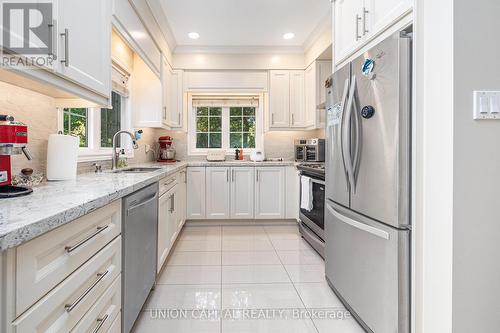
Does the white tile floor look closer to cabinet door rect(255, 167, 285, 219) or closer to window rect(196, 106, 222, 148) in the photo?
A: cabinet door rect(255, 167, 285, 219)

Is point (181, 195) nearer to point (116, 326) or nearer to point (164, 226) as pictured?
point (164, 226)

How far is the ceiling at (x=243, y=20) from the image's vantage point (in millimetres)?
2891

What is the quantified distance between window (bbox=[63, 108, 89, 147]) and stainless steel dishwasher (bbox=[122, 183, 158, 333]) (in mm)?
851

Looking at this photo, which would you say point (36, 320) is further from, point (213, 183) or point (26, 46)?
point (213, 183)

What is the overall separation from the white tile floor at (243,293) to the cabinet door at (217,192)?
726mm

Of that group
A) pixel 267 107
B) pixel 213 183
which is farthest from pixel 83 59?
pixel 267 107

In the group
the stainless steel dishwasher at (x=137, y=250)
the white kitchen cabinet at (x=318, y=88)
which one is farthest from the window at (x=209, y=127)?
the stainless steel dishwasher at (x=137, y=250)

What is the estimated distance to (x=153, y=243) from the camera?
78.4 inches

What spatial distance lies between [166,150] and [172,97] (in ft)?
2.50

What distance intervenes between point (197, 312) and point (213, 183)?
2.21 metres

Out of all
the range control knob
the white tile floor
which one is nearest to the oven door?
the white tile floor

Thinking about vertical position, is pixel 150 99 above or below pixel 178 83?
below

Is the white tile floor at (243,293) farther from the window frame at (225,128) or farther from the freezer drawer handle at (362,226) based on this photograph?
the window frame at (225,128)

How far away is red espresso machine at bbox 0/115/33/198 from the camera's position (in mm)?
1146
